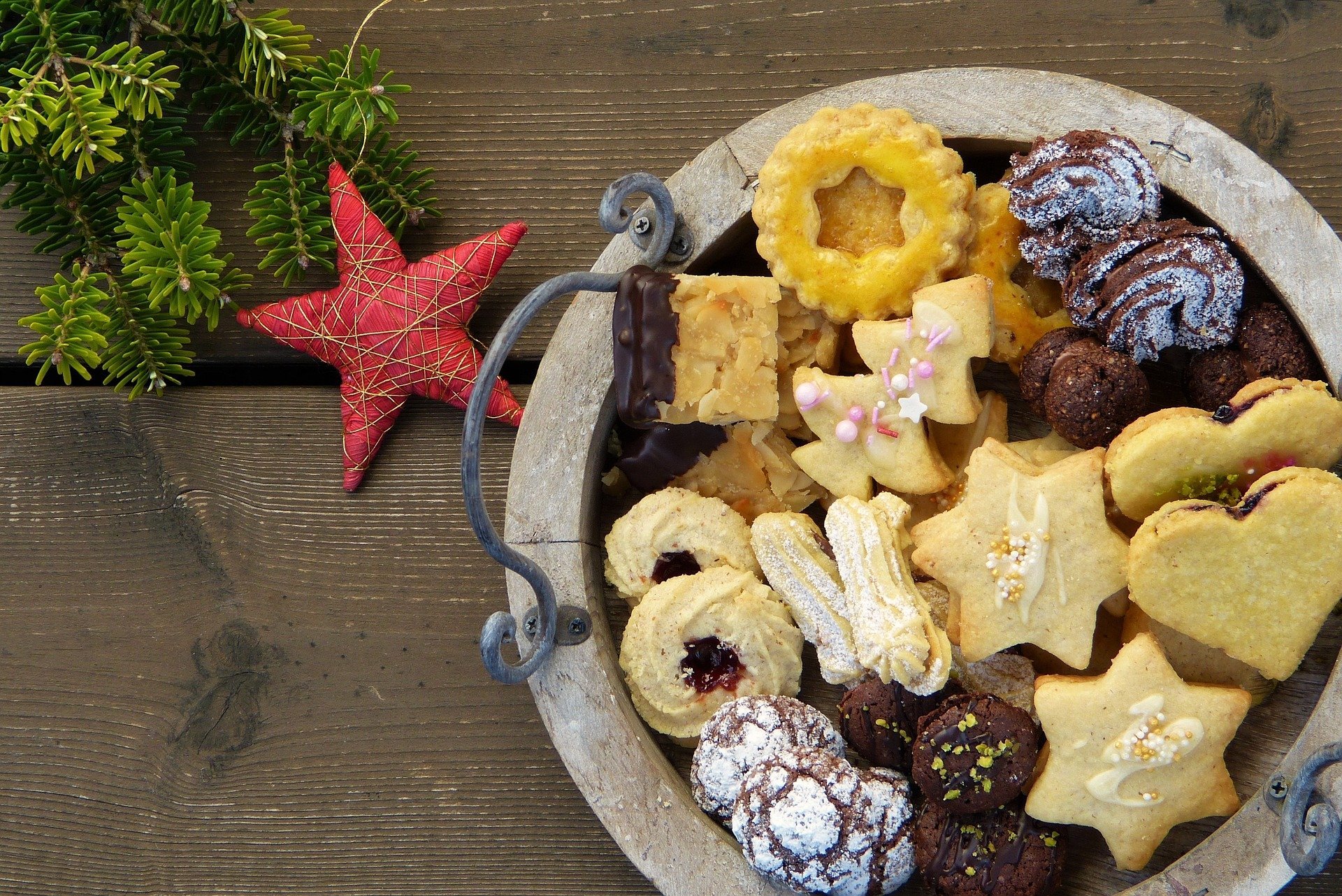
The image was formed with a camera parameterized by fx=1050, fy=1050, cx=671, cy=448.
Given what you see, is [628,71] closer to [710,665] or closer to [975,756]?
[710,665]

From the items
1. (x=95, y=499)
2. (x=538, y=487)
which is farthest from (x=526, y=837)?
(x=95, y=499)

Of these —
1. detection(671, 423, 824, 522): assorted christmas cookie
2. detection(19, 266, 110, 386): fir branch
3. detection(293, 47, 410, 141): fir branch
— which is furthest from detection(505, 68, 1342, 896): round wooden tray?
detection(19, 266, 110, 386): fir branch

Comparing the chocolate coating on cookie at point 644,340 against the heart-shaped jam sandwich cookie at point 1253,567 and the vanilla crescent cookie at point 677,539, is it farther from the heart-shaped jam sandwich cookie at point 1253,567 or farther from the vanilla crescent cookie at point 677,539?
the heart-shaped jam sandwich cookie at point 1253,567

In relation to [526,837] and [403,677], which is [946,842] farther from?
[403,677]

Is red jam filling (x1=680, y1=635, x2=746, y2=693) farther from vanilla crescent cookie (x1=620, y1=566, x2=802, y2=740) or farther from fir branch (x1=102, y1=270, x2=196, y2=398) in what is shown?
fir branch (x1=102, y1=270, x2=196, y2=398)

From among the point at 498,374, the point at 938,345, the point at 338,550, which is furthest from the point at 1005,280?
the point at 338,550

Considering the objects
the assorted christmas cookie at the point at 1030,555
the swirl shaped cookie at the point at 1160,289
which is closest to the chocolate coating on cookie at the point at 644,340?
the assorted christmas cookie at the point at 1030,555
